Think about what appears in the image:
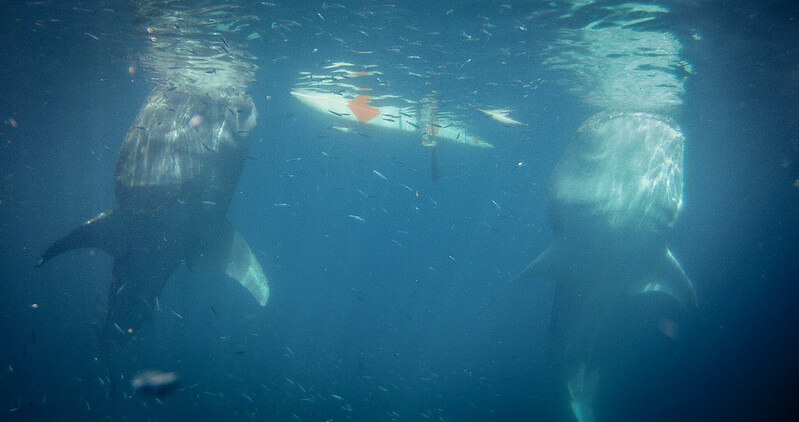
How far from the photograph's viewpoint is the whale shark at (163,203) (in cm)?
695

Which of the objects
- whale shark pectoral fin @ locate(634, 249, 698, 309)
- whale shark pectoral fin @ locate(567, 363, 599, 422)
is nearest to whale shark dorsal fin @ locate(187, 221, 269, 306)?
whale shark pectoral fin @ locate(567, 363, 599, 422)

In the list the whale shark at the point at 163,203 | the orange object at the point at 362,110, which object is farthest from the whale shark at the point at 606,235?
the orange object at the point at 362,110

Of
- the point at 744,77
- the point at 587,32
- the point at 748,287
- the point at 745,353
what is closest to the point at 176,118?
the point at 587,32

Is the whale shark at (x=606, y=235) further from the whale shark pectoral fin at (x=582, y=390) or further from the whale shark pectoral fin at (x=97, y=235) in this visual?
the whale shark pectoral fin at (x=97, y=235)

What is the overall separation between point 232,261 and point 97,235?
2.55m

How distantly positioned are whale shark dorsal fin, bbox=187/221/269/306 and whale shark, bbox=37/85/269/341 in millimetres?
29

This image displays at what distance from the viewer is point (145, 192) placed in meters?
6.94

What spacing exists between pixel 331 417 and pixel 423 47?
39.7 feet

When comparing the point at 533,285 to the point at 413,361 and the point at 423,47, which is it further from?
the point at 423,47

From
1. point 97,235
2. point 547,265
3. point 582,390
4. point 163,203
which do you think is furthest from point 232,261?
point 582,390

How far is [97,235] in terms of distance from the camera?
6.84 metres

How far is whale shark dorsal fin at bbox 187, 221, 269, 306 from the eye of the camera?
818cm

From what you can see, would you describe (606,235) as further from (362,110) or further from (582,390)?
(362,110)

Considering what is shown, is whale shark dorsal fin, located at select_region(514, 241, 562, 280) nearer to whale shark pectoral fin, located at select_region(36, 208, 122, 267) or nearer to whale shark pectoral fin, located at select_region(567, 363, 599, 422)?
whale shark pectoral fin, located at select_region(567, 363, 599, 422)
